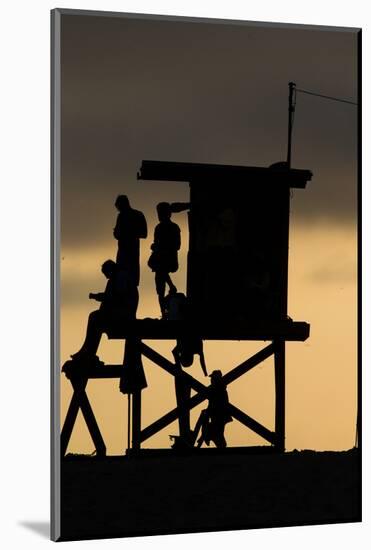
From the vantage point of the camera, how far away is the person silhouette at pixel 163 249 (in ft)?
31.8

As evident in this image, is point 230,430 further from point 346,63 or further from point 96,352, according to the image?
point 346,63

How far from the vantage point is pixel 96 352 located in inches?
377

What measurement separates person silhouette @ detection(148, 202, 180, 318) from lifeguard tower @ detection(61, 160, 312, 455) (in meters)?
0.13

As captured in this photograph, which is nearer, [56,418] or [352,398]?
[56,418]

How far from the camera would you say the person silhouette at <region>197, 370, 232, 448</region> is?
9805mm

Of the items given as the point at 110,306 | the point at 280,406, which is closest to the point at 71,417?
the point at 110,306

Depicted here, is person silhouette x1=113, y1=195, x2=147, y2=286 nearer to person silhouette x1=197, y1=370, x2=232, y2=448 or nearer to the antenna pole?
person silhouette x1=197, y1=370, x2=232, y2=448

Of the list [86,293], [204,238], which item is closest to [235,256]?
[204,238]

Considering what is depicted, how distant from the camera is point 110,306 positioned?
9648 millimetres

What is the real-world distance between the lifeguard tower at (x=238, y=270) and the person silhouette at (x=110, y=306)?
0.11m

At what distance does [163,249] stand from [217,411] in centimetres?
105

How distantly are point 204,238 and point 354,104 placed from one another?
1.31 meters

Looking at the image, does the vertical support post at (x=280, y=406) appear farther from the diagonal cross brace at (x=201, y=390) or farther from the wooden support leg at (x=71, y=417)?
the wooden support leg at (x=71, y=417)

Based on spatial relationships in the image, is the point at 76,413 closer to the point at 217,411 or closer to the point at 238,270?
the point at 217,411
